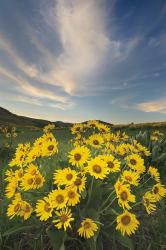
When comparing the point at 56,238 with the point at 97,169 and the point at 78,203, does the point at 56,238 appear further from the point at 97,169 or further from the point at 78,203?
the point at 97,169

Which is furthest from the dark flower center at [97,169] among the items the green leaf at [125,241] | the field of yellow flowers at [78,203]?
the green leaf at [125,241]

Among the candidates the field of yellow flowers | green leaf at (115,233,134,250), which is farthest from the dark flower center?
green leaf at (115,233,134,250)

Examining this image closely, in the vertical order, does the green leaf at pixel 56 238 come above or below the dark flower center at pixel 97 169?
below

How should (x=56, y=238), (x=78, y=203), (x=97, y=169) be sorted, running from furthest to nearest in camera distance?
(x=78, y=203) < (x=56, y=238) < (x=97, y=169)

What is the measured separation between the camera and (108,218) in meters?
3.72

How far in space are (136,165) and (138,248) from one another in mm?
1061

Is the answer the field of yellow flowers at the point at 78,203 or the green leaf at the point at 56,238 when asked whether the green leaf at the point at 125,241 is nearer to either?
the field of yellow flowers at the point at 78,203

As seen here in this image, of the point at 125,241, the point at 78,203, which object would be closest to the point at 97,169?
the point at 78,203

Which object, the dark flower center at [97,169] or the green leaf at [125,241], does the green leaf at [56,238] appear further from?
the dark flower center at [97,169]

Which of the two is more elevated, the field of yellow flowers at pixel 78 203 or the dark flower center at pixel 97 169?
the dark flower center at pixel 97 169

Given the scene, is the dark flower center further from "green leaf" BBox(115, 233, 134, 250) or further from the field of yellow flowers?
"green leaf" BBox(115, 233, 134, 250)

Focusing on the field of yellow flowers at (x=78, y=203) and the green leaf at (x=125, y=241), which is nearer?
the field of yellow flowers at (x=78, y=203)

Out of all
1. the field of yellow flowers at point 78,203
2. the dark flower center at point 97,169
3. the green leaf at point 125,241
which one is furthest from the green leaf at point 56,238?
the dark flower center at point 97,169

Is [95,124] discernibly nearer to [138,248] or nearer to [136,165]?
[136,165]
